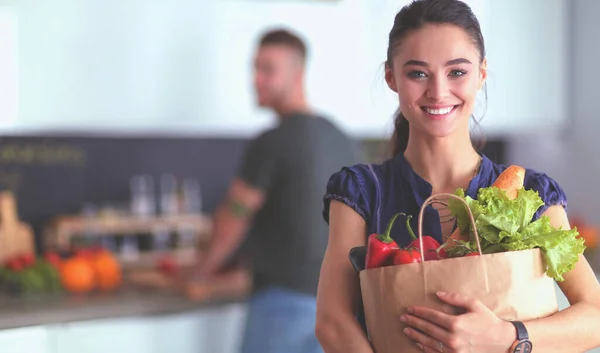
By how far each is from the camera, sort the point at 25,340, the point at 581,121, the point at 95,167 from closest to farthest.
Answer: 1. the point at 25,340
2. the point at 95,167
3. the point at 581,121

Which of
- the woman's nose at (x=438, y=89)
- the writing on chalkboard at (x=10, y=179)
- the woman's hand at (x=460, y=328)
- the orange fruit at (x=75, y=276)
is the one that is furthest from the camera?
the writing on chalkboard at (x=10, y=179)

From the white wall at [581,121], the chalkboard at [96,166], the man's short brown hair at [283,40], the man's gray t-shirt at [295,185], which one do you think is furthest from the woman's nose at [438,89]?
the white wall at [581,121]

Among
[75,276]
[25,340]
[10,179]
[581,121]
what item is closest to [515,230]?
[25,340]

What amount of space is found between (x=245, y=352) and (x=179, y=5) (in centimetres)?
121

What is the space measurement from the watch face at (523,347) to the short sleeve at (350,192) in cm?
28

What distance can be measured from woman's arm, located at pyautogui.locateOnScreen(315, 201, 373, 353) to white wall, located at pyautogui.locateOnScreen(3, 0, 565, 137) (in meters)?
1.81

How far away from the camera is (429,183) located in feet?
4.03

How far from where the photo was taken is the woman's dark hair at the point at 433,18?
3.81ft

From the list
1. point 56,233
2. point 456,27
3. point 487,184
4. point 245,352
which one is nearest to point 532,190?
point 487,184

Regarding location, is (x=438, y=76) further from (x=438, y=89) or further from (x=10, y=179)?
(x=10, y=179)

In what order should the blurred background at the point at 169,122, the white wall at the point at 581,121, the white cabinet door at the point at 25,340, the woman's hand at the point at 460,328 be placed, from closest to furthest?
1. the woman's hand at the point at 460,328
2. the white cabinet door at the point at 25,340
3. the blurred background at the point at 169,122
4. the white wall at the point at 581,121

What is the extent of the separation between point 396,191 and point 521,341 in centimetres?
30

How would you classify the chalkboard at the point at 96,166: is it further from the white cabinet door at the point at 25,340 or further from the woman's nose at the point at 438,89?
the woman's nose at the point at 438,89

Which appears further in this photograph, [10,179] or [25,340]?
[10,179]
